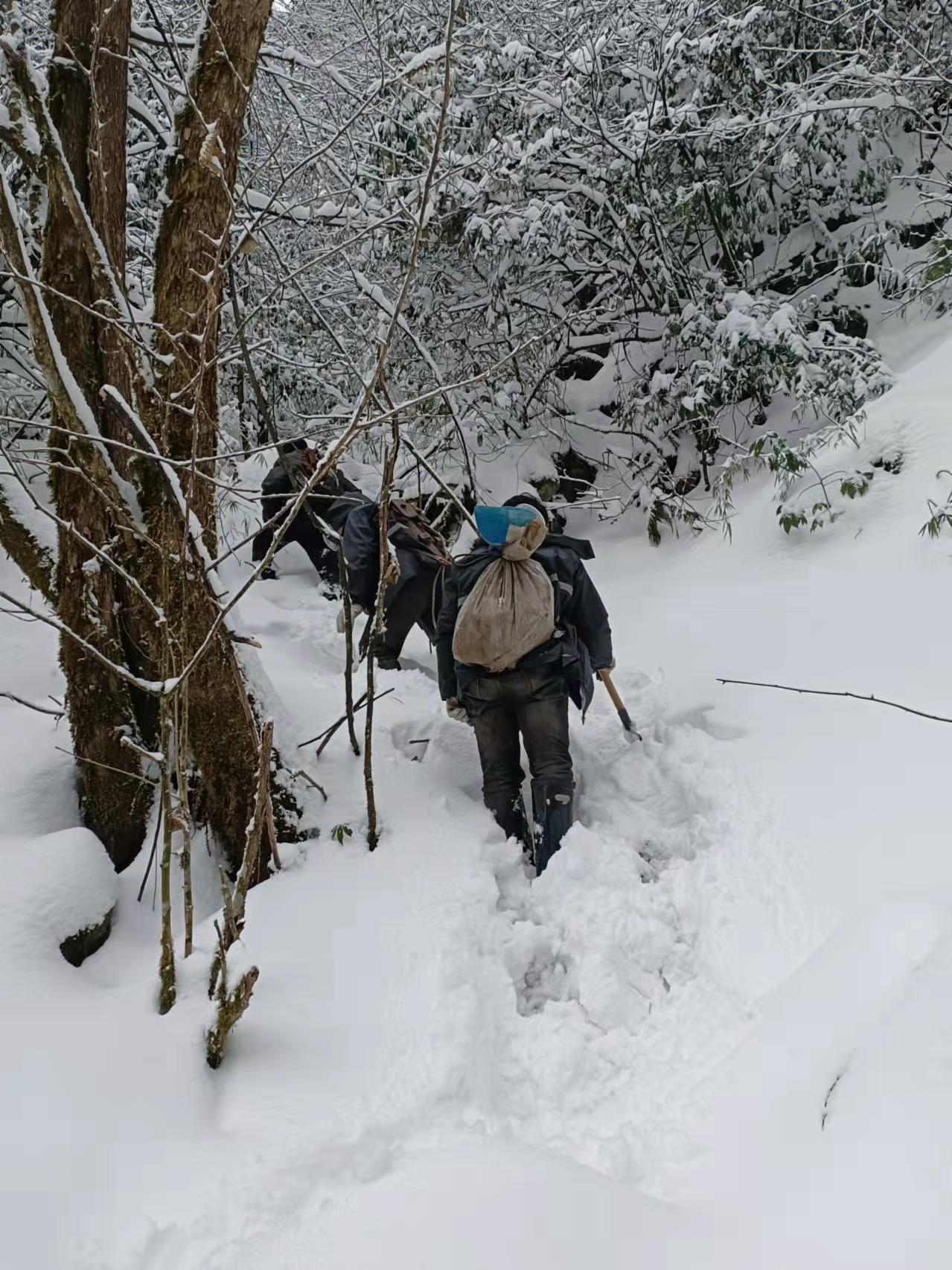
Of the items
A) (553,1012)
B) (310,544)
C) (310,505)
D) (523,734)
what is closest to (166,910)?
(553,1012)

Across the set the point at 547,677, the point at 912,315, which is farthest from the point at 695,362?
the point at 547,677

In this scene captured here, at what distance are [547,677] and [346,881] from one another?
122cm

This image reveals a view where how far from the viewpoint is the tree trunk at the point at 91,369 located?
2.81 meters

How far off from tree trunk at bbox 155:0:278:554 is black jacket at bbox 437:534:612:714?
1.22m

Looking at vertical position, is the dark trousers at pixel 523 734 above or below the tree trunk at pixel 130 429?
below

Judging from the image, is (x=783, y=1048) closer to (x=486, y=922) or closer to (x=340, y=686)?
(x=486, y=922)

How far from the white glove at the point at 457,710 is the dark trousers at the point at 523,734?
0.48 feet

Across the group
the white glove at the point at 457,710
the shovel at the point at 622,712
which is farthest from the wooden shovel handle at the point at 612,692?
the white glove at the point at 457,710

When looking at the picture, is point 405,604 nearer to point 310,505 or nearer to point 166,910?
point 310,505

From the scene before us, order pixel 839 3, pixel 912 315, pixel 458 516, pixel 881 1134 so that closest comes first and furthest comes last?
pixel 881 1134 < pixel 839 3 < pixel 912 315 < pixel 458 516

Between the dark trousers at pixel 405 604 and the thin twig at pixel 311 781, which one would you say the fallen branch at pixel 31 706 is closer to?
the thin twig at pixel 311 781

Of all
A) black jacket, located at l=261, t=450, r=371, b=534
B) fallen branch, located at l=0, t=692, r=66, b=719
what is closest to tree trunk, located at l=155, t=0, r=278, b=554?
fallen branch, located at l=0, t=692, r=66, b=719

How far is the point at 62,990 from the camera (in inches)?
86.1

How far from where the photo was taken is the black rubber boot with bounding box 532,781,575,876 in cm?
329
